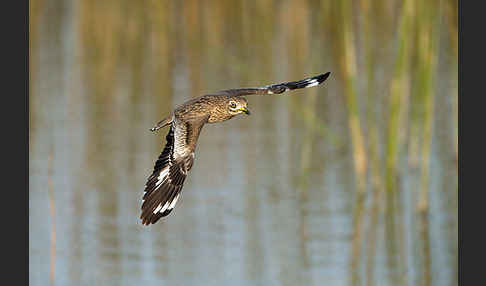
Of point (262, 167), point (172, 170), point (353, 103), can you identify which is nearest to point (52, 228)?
point (262, 167)

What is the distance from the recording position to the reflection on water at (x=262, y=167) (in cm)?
828

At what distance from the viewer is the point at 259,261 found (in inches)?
324

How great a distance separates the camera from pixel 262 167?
402 inches

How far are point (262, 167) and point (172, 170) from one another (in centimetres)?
365

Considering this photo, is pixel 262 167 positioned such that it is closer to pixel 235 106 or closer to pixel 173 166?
pixel 235 106

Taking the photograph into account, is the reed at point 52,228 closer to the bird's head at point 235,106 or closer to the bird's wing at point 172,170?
the bird's wing at point 172,170

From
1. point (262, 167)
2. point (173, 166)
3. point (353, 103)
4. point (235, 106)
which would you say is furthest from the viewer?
point (262, 167)

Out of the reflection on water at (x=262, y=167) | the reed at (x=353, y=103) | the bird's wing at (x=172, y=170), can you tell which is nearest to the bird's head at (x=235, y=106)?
the bird's wing at (x=172, y=170)

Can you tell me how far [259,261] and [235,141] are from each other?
2.94 metres

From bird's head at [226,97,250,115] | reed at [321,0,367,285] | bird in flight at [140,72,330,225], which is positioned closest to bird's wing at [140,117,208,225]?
bird in flight at [140,72,330,225]

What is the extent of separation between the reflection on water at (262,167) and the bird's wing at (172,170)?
1.49 meters

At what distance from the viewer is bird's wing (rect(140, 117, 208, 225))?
6539 millimetres

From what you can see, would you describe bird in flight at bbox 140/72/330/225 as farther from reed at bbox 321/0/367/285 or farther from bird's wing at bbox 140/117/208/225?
reed at bbox 321/0/367/285

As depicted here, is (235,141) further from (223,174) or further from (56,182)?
(56,182)
